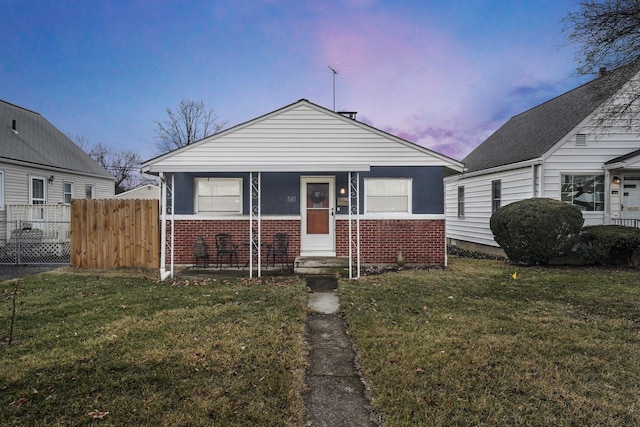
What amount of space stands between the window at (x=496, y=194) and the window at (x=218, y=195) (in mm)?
9695

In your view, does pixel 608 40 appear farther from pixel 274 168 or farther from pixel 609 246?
pixel 274 168

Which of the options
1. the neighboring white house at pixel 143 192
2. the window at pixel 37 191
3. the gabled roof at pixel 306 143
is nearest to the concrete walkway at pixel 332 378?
the gabled roof at pixel 306 143

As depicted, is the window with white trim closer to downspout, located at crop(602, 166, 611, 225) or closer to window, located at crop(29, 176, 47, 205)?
window, located at crop(29, 176, 47, 205)

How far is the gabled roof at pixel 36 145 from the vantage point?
14.9 meters

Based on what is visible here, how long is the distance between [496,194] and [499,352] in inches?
434

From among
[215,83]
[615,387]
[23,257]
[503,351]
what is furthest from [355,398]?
[215,83]

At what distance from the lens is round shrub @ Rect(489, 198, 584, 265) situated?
9602 mm

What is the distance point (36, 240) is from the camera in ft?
44.3

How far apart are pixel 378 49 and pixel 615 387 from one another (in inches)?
507

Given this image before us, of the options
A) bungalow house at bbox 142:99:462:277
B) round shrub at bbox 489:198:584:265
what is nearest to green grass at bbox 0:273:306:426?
bungalow house at bbox 142:99:462:277

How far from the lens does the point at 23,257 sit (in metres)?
12.4

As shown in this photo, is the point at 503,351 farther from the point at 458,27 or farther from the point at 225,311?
the point at 458,27

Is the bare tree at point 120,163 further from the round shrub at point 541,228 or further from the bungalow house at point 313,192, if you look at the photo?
the round shrub at point 541,228

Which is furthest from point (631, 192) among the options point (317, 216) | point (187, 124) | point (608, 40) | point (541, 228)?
point (187, 124)
